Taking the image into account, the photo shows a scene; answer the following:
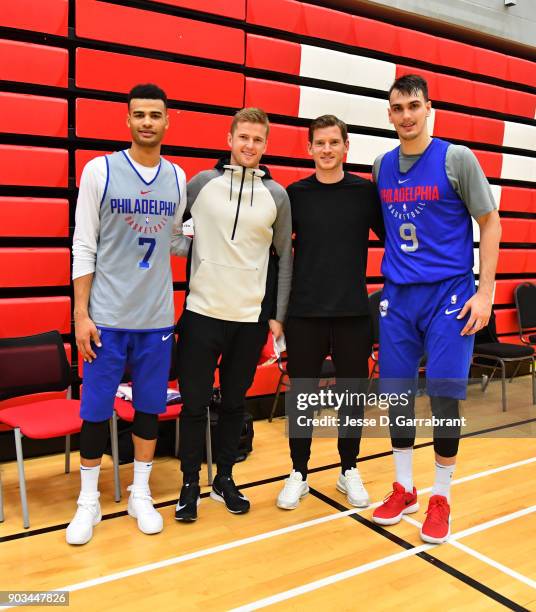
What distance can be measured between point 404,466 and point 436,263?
1.00 metres

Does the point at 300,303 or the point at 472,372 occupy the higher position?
the point at 300,303

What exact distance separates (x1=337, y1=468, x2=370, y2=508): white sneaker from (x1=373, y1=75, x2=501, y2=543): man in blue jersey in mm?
377

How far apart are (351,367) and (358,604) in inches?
40.6

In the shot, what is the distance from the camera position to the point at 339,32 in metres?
4.52

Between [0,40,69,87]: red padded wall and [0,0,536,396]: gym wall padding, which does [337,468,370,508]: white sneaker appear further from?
[0,40,69,87]: red padded wall

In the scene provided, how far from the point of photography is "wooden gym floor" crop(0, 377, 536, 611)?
7.13 ft

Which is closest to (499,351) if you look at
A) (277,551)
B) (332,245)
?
(332,245)

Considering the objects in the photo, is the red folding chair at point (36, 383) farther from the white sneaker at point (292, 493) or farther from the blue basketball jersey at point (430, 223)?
the blue basketball jersey at point (430, 223)

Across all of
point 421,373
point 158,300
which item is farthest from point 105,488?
point 421,373

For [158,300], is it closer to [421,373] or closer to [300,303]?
[300,303]

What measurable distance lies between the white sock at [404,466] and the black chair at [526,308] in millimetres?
3116

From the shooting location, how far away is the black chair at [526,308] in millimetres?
5484

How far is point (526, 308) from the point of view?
558 centimetres

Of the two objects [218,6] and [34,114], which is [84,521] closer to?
[34,114]
